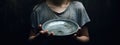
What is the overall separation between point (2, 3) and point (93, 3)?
1.72 ft

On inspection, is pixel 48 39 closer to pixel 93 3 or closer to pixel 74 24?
pixel 74 24

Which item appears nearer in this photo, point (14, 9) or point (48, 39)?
point (48, 39)

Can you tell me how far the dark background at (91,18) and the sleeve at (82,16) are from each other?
7 centimetres

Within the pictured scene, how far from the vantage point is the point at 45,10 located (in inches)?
102

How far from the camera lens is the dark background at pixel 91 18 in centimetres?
265

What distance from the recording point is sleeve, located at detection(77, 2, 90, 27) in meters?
2.57

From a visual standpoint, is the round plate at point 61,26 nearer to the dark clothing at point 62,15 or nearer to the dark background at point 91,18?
the dark clothing at point 62,15

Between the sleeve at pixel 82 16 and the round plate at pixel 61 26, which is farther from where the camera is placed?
the sleeve at pixel 82 16

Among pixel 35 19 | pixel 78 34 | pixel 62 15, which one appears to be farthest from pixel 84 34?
pixel 35 19

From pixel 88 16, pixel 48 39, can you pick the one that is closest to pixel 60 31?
A: pixel 48 39

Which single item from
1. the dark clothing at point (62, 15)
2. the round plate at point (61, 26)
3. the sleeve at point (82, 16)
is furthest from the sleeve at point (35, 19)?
the sleeve at point (82, 16)

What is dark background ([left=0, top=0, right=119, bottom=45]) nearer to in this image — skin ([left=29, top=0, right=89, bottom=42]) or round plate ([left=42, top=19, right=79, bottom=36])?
skin ([left=29, top=0, right=89, bottom=42])

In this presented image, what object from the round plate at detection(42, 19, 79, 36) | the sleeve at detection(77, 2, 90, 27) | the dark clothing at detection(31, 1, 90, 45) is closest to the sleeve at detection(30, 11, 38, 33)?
the dark clothing at detection(31, 1, 90, 45)

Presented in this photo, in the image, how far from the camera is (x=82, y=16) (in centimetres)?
257
